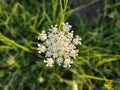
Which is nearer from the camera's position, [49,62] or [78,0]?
[49,62]

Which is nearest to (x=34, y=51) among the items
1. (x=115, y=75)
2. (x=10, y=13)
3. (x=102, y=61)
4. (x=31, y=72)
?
(x=31, y=72)

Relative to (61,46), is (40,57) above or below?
above

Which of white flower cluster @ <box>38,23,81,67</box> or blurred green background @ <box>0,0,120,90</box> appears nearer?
white flower cluster @ <box>38,23,81,67</box>

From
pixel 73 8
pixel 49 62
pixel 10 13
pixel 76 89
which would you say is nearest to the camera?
pixel 49 62

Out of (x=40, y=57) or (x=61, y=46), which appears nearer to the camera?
(x=61, y=46)

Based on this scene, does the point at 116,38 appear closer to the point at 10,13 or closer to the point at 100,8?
the point at 100,8

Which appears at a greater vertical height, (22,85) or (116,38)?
Answer: (116,38)

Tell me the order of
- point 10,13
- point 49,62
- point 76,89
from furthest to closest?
point 10,13, point 76,89, point 49,62

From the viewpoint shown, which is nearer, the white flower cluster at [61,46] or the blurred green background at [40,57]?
the white flower cluster at [61,46]
